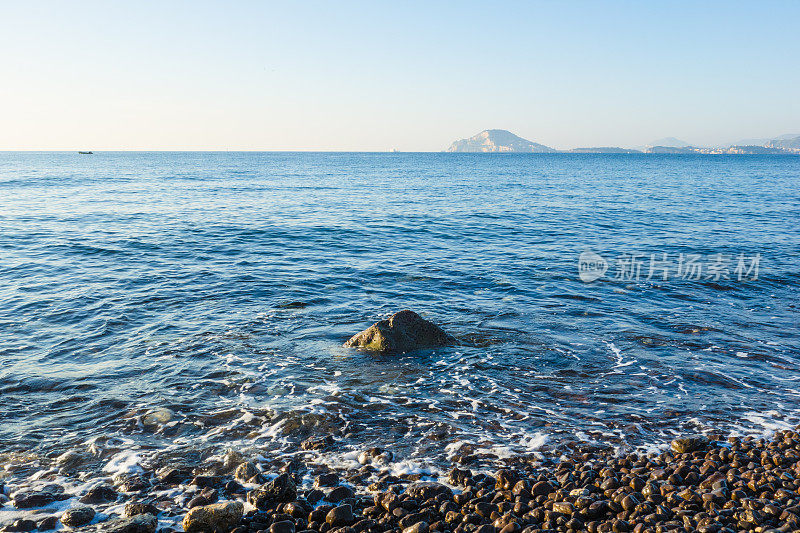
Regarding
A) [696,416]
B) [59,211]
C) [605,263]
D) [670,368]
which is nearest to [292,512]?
[696,416]

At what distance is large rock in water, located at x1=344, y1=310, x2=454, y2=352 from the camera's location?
13.2 metres

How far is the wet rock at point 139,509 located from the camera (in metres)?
6.89

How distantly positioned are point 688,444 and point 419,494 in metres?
4.91

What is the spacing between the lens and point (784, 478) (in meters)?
7.40

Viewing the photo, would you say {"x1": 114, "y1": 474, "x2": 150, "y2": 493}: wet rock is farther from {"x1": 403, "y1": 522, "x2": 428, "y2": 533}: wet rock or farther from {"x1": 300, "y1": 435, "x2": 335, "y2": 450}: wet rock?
{"x1": 403, "y1": 522, "x2": 428, "y2": 533}: wet rock

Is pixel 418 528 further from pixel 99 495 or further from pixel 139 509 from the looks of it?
pixel 99 495

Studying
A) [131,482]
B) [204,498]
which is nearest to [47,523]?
[131,482]

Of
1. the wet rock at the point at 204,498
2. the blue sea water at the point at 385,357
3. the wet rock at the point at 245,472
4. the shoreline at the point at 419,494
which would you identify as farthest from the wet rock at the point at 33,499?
the wet rock at the point at 245,472

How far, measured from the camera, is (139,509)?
6934 mm

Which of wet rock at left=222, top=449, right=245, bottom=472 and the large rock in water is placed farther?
the large rock in water

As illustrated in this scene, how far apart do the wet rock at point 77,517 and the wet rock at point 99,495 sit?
34cm

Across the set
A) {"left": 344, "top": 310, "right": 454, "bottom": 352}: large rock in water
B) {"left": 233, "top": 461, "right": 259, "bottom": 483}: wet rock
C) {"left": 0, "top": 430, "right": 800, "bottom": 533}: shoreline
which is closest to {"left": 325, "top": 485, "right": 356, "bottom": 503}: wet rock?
{"left": 0, "top": 430, "right": 800, "bottom": 533}: shoreline

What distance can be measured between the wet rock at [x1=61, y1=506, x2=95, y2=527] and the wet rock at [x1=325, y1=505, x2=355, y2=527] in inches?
128

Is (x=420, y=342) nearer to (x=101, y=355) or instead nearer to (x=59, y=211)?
(x=101, y=355)
